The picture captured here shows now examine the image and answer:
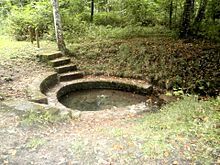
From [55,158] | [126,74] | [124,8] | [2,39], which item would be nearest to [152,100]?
[126,74]

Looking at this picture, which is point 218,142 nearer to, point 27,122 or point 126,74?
point 27,122

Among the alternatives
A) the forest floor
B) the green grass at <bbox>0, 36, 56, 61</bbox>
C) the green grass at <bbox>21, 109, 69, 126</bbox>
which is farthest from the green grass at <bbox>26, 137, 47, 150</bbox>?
the green grass at <bbox>0, 36, 56, 61</bbox>

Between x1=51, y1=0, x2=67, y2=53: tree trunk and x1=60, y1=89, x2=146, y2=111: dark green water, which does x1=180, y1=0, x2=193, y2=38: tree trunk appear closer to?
x1=60, y1=89, x2=146, y2=111: dark green water

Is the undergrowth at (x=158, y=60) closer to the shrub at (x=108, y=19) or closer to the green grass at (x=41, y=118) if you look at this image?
the shrub at (x=108, y=19)

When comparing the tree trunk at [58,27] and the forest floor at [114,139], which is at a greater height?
the tree trunk at [58,27]

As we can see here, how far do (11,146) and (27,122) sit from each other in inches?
41.8

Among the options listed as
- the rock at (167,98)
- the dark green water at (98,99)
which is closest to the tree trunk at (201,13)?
the rock at (167,98)

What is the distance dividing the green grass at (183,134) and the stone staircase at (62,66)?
553 centimetres

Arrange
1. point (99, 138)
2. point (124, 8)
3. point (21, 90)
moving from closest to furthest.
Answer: point (99, 138)
point (21, 90)
point (124, 8)

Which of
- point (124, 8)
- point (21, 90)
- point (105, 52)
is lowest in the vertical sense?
point (21, 90)

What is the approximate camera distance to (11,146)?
5172 mm

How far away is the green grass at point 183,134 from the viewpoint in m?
4.76

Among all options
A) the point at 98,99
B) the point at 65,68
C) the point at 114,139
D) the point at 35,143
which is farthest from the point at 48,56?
the point at 114,139

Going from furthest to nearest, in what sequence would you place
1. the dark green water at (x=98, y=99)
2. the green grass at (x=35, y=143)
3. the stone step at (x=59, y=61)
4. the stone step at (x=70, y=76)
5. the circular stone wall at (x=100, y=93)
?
1. the stone step at (x=59, y=61)
2. the stone step at (x=70, y=76)
3. the circular stone wall at (x=100, y=93)
4. the dark green water at (x=98, y=99)
5. the green grass at (x=35, y=143)
